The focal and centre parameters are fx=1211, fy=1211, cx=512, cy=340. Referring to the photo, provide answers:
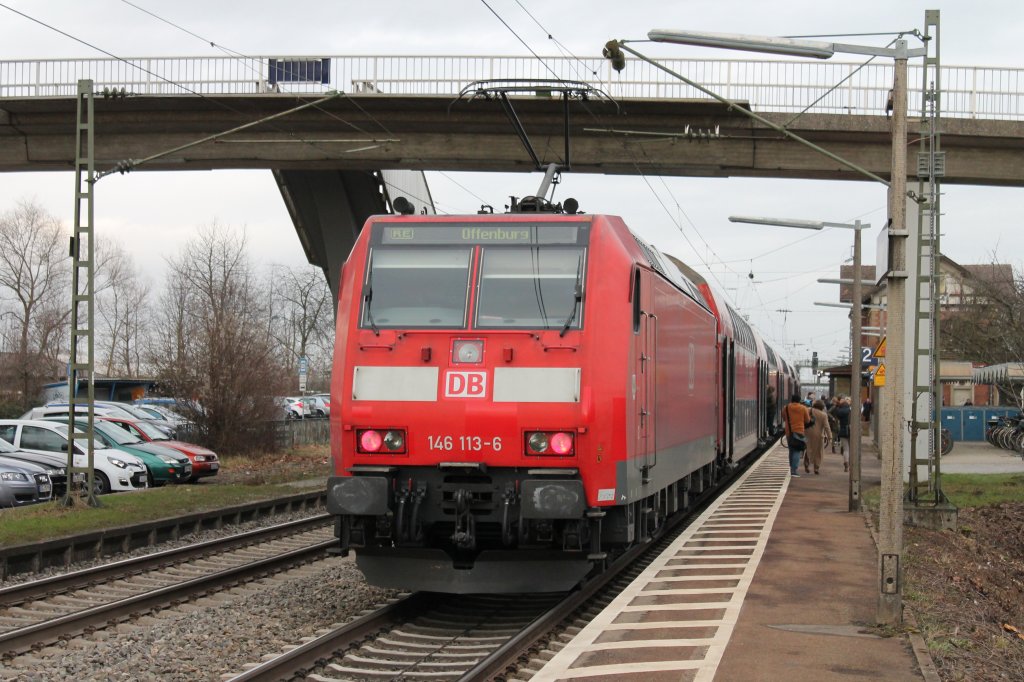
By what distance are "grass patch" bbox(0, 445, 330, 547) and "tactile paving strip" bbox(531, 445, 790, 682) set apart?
802 cm

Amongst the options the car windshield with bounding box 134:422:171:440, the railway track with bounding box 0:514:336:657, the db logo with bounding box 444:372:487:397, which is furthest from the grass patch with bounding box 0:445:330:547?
the db logo with bounding box 444:372:487:397

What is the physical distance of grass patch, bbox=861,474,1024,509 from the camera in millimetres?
21969

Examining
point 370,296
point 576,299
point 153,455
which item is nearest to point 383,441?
point 370,296

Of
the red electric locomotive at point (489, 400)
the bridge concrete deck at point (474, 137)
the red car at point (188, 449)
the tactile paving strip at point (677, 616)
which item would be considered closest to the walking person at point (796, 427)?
the bridge concrete deck at point (474, 137)

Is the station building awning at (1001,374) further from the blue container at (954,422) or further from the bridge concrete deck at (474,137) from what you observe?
the bridge concrete deck at (474,137)

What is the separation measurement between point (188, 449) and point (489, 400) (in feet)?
59.4

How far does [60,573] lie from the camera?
545 inches

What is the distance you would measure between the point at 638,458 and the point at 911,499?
8767mm

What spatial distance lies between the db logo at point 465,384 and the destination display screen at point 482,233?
1286mm

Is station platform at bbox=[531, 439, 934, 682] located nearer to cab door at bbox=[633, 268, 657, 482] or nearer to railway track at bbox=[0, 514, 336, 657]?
cab door at bbox=[633, 268, 657, 482]

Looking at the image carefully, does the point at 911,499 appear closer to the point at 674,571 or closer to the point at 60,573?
the point at 674,571

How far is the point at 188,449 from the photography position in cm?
2656

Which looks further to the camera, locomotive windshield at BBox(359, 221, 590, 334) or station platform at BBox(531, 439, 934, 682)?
locomotive windshield at BBox(359, 221, 590, 334)

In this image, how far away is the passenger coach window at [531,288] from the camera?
33.4 feet
